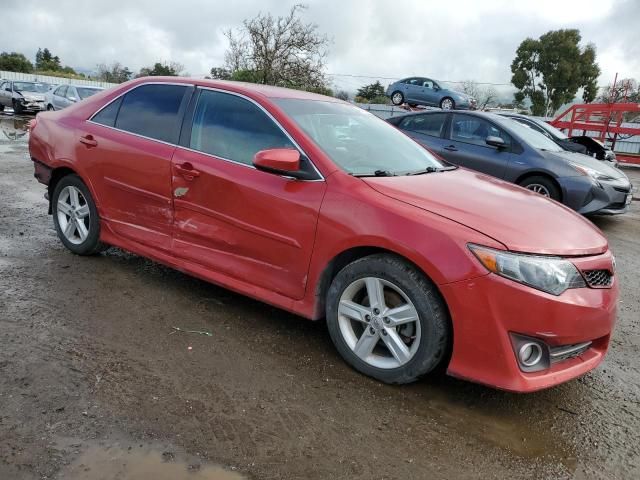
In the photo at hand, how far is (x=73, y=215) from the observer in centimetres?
461

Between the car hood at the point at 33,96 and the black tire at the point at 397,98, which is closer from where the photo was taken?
the black tire at the point at 397,98

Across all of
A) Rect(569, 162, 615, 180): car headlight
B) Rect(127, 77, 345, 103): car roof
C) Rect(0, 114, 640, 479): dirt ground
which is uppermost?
Rect(127, 77, 345, 103): car roof

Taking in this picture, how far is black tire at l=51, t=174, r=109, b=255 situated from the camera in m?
4.41

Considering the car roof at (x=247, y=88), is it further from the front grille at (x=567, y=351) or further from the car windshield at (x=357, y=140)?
the front grille at (x=567, y=351)

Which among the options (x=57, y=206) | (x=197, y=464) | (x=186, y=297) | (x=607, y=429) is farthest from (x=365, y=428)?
(x=57, y=206)

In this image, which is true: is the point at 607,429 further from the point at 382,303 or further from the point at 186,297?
the point at 186,297

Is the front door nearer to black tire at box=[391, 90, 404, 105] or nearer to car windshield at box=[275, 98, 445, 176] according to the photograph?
car windshield at box=[275, 98, 445, 176]

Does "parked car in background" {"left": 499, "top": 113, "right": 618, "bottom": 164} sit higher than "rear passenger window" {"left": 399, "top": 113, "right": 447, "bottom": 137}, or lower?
Answer: higher

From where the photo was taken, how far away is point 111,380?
2.81m

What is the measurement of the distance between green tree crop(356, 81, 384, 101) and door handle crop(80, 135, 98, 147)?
40.2 m

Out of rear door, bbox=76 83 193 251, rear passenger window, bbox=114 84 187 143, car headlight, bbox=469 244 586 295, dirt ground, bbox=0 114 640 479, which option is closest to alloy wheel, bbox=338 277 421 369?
dirt ground, bbox=0 114 640 479

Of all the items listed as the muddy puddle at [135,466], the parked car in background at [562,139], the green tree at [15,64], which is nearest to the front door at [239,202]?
the muddy puddle at [135,466]

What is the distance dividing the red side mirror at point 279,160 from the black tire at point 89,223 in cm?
194

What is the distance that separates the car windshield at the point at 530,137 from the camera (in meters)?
7.72
